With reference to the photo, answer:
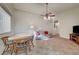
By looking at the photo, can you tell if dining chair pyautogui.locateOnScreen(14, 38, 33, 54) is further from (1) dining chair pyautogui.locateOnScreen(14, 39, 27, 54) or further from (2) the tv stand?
(2) the tv stand

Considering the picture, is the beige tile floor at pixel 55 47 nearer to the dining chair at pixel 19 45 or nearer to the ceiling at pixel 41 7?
the dining chair at pixel 19 45

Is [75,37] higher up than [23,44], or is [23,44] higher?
[75,37]

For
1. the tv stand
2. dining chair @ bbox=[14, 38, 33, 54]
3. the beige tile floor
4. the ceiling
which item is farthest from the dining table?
the tv stand

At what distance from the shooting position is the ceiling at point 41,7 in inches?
97.5

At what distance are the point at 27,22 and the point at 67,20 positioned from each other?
0.82 metres

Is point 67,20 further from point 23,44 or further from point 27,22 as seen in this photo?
point 23,44

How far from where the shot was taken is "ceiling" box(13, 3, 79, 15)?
2477mm

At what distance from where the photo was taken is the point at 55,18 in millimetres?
2547

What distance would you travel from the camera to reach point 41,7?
2520mm

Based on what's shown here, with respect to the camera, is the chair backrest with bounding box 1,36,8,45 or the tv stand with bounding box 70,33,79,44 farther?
the tv stand with bounding box 70,33,79,44

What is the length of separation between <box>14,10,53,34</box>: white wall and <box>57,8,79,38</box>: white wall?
0.23m

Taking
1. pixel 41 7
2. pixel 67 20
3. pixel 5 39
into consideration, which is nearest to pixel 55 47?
pixel 67 20

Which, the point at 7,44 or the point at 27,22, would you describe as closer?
the point at 7,44

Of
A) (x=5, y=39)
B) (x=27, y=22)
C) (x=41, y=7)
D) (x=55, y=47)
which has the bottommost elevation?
(x=55, y=47)
